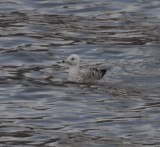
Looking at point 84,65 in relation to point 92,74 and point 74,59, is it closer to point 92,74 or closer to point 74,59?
point 74,59

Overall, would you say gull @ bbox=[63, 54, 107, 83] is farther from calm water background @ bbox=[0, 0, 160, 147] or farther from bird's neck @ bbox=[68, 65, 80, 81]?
calm water background @ bbox=[0, 0, 160, 147]

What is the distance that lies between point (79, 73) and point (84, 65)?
834mm

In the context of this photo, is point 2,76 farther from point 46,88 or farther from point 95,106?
point 95,106

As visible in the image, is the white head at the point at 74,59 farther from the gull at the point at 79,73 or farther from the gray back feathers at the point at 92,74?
the gray back feathers at the point at 92,74

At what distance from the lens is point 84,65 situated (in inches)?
753

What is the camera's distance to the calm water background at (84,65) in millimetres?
13836

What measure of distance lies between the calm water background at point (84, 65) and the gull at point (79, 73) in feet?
0.71

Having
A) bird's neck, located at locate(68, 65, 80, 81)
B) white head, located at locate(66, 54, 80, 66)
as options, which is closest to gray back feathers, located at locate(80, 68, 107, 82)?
bird's neck, located at locate(68, 65, 80, 81)

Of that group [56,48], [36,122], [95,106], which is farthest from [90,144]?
[56,48]

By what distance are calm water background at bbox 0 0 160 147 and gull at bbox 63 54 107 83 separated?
0.22m

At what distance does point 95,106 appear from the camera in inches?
611

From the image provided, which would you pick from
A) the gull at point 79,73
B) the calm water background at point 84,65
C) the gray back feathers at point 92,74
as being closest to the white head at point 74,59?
the gull at point 79,73

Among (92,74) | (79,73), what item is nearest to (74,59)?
(79,73)

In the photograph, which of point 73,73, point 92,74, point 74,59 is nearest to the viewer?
point 92,74
